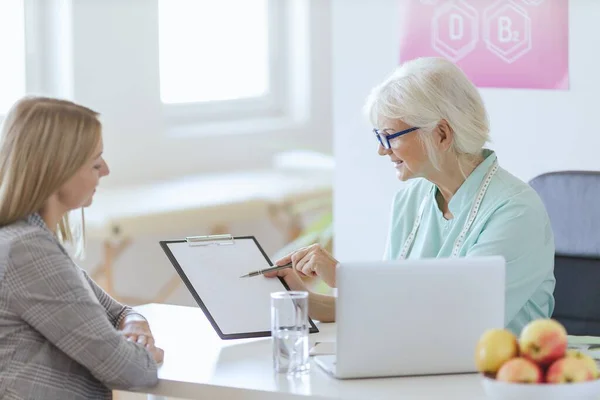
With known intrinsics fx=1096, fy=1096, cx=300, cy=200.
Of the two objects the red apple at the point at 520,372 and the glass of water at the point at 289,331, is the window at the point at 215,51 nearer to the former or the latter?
the glass of water at the point at 289,331

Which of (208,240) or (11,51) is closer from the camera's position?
(208,240)

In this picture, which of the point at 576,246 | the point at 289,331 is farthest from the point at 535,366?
the point at 576,246

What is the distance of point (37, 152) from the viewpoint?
6.91ft

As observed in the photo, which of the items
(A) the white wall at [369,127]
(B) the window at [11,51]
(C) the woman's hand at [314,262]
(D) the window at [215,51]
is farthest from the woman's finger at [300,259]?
(D) the window at [215,51]

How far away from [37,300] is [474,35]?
6.99ft

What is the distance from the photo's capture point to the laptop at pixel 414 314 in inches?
80.6

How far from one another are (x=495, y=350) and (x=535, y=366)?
0.07 metres

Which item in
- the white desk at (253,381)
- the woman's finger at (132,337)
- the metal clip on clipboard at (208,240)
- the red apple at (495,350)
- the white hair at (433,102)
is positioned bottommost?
the white desk at (253,381)

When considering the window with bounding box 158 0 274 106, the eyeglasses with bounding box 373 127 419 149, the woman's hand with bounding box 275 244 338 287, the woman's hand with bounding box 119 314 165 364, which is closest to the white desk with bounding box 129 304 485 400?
the woman's hand with bounding box 119 314 165 364

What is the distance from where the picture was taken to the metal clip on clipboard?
8.54ft

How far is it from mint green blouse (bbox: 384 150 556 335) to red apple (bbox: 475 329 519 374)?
79cm

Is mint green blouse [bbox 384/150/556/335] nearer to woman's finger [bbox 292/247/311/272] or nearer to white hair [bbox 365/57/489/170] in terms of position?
white hair [bbox 365/57/489/170]

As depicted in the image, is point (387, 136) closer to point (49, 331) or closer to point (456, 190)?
point (456, 190)

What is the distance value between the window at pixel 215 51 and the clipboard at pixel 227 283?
270 cm
